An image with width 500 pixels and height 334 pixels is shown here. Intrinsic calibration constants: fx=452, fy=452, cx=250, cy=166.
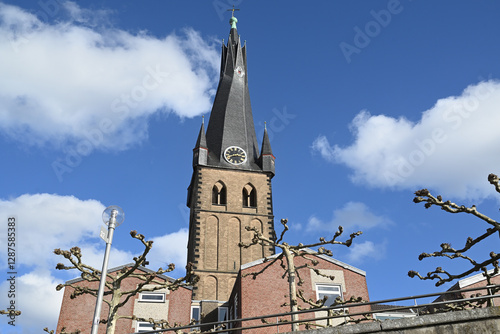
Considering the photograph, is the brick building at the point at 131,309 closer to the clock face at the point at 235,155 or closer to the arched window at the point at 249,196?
the arched window at the point at 249,196

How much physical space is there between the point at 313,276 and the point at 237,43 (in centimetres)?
4477

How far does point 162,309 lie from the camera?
26.3m

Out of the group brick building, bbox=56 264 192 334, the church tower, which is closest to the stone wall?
brick building, bbox=56 264 192 334

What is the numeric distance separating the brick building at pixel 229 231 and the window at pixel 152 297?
0.13 metres

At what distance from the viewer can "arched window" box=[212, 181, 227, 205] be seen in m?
48.2

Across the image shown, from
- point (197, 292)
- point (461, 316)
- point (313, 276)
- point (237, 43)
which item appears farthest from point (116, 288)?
point (237, 43)

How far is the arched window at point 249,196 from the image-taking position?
48.7 m

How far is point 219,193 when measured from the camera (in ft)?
160

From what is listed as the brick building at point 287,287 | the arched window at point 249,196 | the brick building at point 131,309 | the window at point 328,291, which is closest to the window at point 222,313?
the brick building at point 287,287

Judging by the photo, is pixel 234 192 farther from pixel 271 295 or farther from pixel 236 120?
pixel 271 295

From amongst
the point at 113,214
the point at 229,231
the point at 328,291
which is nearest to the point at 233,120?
the point at 229,231

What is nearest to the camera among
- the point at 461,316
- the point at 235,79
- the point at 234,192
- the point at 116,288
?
the point at 461,316

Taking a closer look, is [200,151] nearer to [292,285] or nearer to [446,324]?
[292,285]

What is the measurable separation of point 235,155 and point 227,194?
5.26 meters
